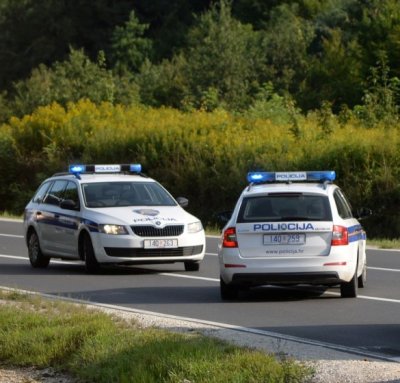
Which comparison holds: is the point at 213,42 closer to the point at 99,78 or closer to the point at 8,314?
the point at 99,78

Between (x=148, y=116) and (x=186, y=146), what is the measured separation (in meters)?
4.90

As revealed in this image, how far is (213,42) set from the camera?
5988 centimetres

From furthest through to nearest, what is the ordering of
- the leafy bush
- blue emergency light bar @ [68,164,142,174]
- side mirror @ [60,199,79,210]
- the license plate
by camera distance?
the leafy bush < blue emergency light bar @ [68,164,142,174] < side mirror @ [60,199,79,210] < the license plate

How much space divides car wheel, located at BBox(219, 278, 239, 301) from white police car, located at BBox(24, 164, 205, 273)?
363 cm

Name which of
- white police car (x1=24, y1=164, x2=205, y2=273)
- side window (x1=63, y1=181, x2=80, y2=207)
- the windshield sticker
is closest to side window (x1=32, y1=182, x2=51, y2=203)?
white police car (x1=24, y1=164, x2=205, y2=273)

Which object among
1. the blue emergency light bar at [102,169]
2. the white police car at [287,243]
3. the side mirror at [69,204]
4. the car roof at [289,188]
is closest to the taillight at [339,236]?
the white police car at [287,243]

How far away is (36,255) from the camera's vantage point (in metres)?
22.8

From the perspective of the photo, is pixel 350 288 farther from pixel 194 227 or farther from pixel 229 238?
pixel 194 227

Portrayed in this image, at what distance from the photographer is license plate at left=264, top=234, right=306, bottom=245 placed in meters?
16.7

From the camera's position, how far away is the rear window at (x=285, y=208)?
16.9 meters

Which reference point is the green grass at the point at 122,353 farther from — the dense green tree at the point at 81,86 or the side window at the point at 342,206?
the dense green tree at the point at 81,86

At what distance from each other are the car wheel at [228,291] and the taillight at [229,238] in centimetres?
51

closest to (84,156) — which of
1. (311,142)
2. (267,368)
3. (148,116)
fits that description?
Answer: (148,116)

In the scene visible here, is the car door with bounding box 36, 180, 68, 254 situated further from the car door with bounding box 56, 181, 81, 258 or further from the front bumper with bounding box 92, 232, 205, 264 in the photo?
the front bumper with bounding box 92, 232, 205, 264
